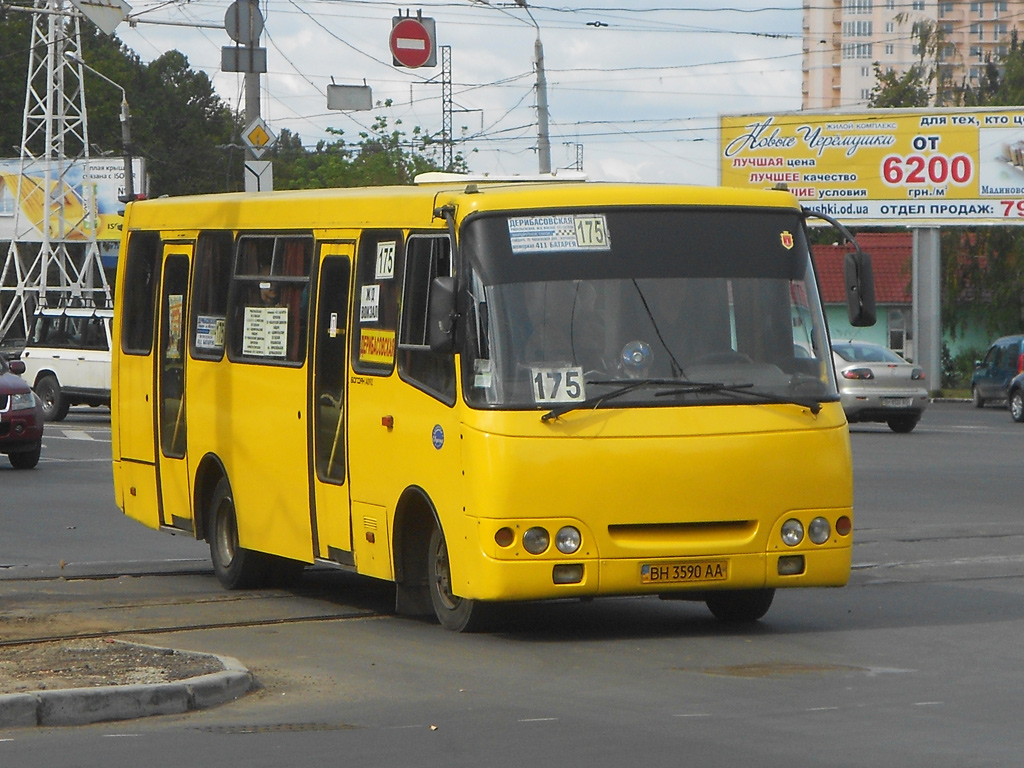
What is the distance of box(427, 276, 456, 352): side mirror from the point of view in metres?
9.84

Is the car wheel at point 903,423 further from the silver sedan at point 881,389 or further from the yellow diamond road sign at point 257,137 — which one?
the yellow diamond road sign at point 257,137

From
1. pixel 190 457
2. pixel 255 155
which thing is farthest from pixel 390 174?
pixel 190 457

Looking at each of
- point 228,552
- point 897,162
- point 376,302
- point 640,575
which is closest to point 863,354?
point 228,552

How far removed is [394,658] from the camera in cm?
956

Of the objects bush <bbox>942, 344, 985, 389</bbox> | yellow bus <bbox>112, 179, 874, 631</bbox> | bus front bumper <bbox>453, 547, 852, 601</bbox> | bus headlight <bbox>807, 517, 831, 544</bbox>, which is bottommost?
bush <bbox>942, 344, 985, 389</bbox>

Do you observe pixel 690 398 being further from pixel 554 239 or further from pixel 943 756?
pixel 943 756

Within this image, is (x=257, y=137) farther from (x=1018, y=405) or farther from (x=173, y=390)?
(x=1018, y=405)

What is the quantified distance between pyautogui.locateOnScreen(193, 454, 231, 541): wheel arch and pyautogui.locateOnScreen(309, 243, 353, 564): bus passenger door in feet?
5.68

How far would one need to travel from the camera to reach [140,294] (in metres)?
14.4

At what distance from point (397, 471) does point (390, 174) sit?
59312 mm

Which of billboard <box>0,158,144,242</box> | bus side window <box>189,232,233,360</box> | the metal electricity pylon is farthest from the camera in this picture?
billboard <box>0,158,144,242</box>

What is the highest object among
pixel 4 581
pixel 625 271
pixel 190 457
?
pixel 625 271

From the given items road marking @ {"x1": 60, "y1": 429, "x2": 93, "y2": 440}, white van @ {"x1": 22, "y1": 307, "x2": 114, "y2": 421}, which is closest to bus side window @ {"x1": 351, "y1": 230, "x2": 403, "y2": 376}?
→ road marking @ {"x1": 60, "y1": 429, "x2": 93, "y2": 440}

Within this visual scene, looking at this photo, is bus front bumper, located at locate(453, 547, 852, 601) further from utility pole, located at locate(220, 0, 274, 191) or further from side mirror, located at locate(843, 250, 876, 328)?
utility pole, located at locate(220, 0, 274, 191)
